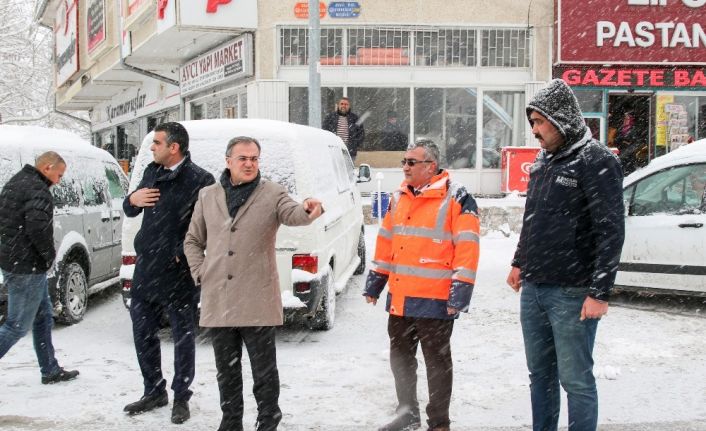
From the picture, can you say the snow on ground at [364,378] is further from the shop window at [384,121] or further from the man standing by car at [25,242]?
the shop window at [384,121]

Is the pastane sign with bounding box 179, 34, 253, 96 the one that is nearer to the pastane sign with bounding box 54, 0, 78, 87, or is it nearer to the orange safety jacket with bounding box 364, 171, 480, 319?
the pastane sign with bounding box 54, 0, 78, 87

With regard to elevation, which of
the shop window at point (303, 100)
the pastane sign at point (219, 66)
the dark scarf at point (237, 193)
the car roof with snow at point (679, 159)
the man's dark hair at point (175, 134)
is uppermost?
the pastane sign at point (219, 66)

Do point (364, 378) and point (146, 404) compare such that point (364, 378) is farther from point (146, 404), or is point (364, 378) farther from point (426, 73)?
point (426, 73)

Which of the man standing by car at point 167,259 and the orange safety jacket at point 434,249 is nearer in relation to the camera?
the orange safety jacket at point 434,249

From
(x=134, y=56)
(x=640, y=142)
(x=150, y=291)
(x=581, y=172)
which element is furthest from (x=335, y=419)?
(x=134, y=56)

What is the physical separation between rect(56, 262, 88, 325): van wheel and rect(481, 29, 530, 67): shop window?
1200cm

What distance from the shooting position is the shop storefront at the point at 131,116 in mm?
23448

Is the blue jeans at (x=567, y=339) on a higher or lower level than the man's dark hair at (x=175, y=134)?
lower

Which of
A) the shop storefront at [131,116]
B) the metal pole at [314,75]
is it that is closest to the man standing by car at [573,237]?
the metal pole at [314,75]

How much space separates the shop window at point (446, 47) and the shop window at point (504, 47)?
288 mm

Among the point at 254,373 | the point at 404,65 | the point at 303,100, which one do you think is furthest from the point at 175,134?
the point at 404,65

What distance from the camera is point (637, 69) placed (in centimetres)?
1742

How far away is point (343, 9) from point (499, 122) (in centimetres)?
444

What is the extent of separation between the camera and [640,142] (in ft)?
59.1
